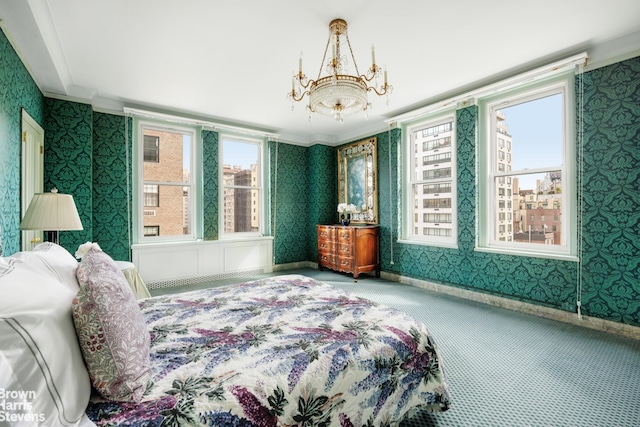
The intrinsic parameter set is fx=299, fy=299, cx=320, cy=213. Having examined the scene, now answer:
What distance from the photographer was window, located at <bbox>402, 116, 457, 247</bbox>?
4.24 m

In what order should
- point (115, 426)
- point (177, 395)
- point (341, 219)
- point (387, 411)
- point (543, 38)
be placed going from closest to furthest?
point (115, 426) < point (177, 395) < point (387, 411) < point (543, 38) < point (341, 219)

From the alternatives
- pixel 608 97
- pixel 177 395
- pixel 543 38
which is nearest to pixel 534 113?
pixel 608 97

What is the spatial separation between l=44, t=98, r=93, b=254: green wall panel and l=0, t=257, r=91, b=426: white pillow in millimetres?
3333

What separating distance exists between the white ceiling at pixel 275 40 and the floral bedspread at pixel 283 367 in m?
2.26

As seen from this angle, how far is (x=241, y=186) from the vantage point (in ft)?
17.9

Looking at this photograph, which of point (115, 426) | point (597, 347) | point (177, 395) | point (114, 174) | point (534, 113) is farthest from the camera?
point (114, 174)

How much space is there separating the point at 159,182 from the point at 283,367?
14.1ft

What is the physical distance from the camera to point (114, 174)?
166 inches

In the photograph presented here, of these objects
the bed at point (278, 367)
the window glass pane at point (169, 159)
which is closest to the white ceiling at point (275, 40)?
the window glass pane at point (169, 159)

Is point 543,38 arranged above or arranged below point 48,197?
above

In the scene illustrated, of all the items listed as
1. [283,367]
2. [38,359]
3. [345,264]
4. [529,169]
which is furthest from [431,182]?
[38,359]

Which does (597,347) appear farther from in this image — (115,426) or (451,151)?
(115,426)

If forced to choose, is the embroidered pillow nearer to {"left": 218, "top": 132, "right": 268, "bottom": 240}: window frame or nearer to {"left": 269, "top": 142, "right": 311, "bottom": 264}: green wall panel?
{"left": 218, "top": 132, "right": 268, "bottom": 240}: window frame

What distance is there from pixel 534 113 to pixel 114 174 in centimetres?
545
